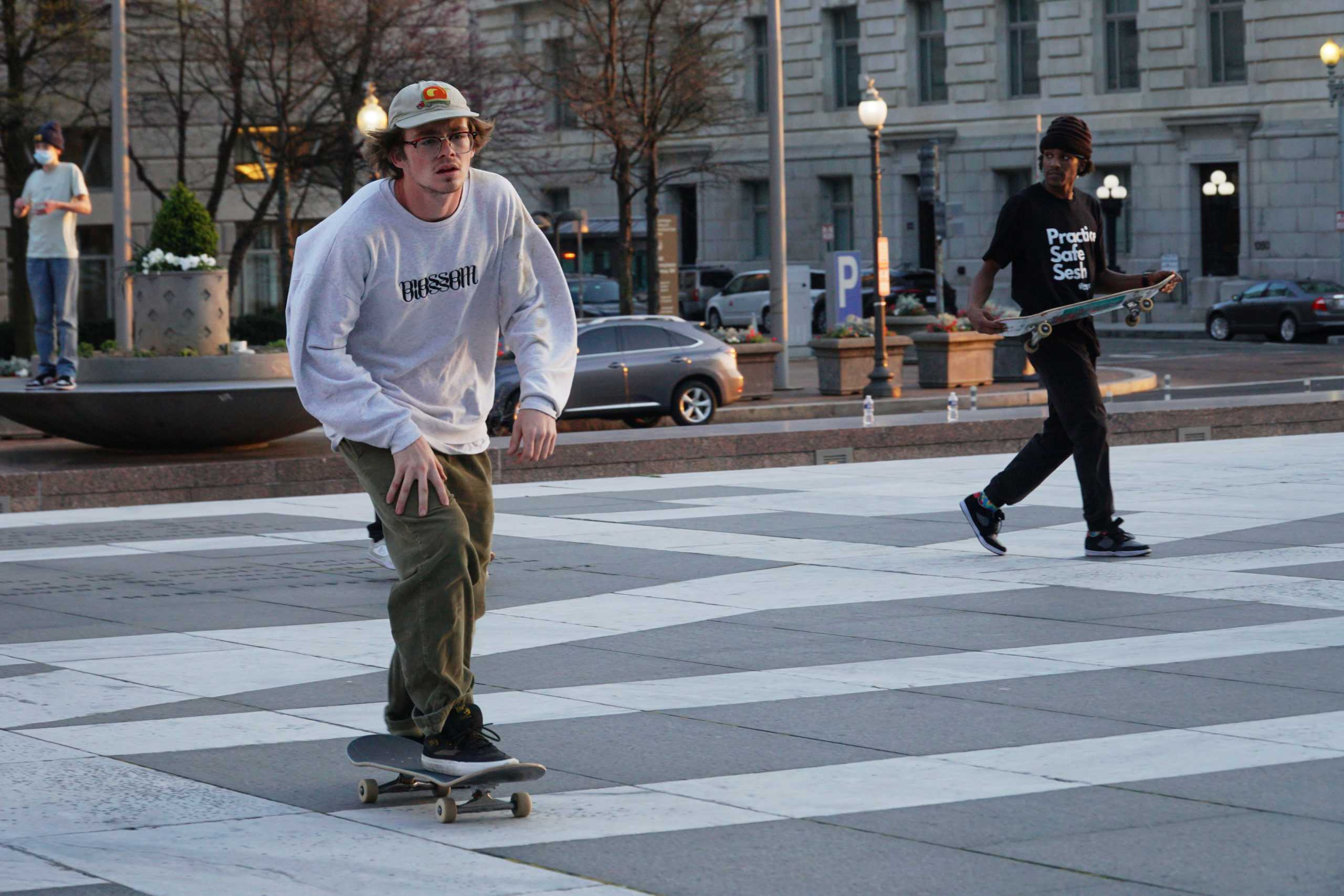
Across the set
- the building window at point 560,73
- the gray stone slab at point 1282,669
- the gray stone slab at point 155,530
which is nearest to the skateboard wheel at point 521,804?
the gray stone slab at point 1282,669

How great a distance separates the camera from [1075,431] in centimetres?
905

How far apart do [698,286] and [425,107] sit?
1995 inches

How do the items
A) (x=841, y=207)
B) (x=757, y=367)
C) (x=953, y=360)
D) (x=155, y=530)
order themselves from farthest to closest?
(x=841, y=207) < (x=953, y=360) < (x=757, y=367) < (x=155, y=530)

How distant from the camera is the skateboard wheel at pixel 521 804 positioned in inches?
192

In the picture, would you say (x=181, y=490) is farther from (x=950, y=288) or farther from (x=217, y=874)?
(x=950, y=288)

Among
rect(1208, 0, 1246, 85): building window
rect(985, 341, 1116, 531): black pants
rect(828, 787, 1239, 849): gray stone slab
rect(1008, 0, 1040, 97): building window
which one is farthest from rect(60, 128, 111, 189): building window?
rect(828, 787, 1239, 849): gray stone slab

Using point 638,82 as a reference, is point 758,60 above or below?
above

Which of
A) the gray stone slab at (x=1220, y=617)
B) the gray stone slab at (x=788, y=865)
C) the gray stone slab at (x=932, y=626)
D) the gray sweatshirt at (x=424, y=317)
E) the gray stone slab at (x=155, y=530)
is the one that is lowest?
the gray stone slab at (x=788, y=865)

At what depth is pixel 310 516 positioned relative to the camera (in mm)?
12008

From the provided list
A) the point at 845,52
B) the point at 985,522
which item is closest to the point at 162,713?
the point at 985,522

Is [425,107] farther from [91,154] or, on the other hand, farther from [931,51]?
[931,51]

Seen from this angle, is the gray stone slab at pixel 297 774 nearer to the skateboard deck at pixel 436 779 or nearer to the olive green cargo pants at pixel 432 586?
the skateboard deck at pixel 436 779

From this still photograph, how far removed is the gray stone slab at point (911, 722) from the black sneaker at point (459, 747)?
113cm

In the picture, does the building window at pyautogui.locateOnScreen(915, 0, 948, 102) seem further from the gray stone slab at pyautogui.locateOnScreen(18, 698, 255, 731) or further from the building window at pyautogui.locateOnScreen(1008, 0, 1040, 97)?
the gray stone slab at pyautogui.locateOnScreen(18, 698, 255, 731)
